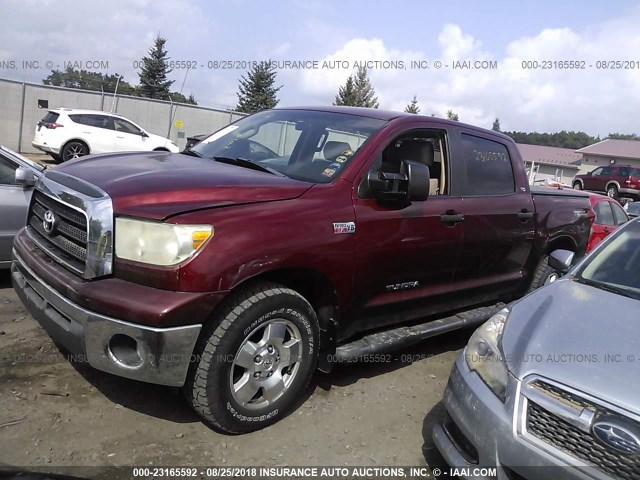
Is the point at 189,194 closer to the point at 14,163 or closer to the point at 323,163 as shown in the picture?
the point at 323,163

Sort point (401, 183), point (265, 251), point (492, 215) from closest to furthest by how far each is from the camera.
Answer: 1. point (265, 251)
2. point (401, 183)
3. point (492, 215)

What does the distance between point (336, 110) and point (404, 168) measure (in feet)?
3.38

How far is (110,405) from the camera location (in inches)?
124

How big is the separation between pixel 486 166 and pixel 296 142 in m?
1.74

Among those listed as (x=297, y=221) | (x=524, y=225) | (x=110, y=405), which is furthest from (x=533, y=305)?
(x=110, y=405)

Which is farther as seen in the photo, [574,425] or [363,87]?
[363,87]

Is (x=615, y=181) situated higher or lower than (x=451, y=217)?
higher

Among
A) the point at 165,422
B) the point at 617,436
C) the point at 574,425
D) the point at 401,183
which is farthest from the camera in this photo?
the point at 401,183

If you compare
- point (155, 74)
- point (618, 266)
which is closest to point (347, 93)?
point (155, 74)

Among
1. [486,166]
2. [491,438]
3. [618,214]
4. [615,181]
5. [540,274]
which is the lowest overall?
[491,438]

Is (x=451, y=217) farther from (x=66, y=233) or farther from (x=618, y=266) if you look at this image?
(x=66, y=233)

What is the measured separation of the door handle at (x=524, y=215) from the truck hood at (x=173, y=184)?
238 centimetres

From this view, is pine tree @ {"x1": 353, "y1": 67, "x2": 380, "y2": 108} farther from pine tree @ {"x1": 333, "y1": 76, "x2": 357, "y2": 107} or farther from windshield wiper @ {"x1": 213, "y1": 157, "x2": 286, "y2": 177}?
windshield wiper @ {"x1": 213, "y1": 157, "x2": 286, "y2": 177}

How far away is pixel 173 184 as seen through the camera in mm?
2900
